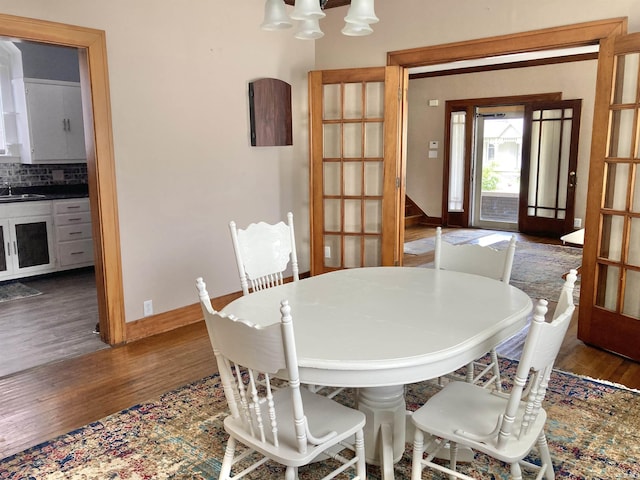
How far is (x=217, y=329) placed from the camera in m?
1.58

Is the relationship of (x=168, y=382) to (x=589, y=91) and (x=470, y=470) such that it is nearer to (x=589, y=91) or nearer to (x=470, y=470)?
(x=470, y=470)

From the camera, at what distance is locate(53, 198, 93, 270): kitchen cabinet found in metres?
5.50

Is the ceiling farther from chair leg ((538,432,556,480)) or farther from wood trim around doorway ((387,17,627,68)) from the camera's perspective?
chair leg ((538,432,556,480))

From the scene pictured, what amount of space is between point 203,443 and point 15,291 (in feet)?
12.2

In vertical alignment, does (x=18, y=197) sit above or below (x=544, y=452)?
above

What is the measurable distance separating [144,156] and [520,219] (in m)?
6.68

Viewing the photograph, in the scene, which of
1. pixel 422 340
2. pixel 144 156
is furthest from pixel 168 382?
pixel 422 340

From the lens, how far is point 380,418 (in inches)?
82.1

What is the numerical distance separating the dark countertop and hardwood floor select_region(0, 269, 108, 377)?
0.88 meters

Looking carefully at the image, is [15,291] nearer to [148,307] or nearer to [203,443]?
[148,307]

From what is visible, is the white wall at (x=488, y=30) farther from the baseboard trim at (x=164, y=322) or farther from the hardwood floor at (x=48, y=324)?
the hardwood floor at (x=48, y=324)

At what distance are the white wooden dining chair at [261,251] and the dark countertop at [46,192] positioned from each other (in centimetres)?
361

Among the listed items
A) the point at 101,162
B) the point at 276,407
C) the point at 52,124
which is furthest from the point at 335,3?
the point at 276,407

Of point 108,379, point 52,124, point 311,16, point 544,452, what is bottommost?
point 108,379
